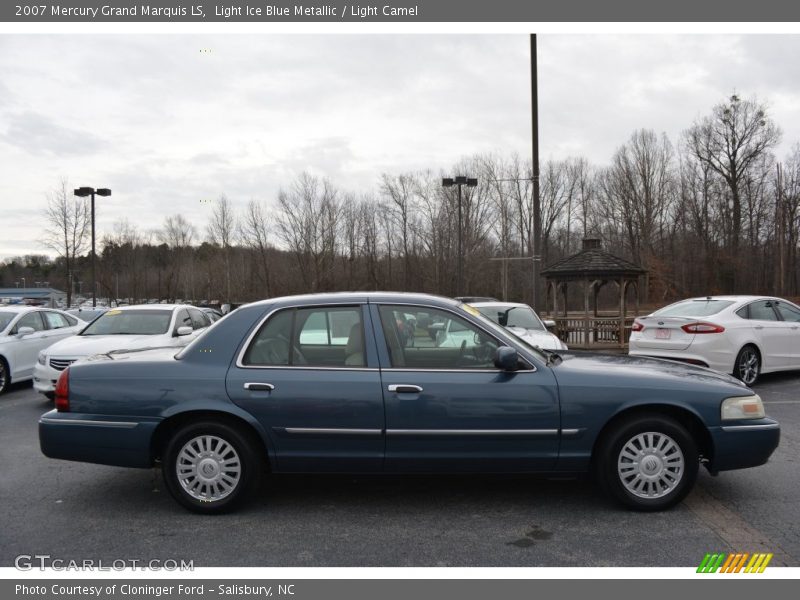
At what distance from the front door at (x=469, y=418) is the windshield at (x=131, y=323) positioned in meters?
6.98

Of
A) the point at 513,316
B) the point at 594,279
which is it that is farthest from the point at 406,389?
Answer: the point at 594,279

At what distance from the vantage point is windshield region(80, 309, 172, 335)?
10195 millimetres

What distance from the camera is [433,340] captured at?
15.5ft

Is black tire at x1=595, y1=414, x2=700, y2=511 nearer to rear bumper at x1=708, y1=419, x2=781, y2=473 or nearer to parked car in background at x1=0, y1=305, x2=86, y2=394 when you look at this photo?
rear bumper at x1=708, y1=419, x2=781, y2=473

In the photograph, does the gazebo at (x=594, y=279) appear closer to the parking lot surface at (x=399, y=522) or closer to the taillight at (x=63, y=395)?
the parking lot surface at (x=399, y=522)

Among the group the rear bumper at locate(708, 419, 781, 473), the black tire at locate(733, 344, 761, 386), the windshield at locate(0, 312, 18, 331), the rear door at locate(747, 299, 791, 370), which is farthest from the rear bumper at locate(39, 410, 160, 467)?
the rear door at locate(747, 299, 791, 370)

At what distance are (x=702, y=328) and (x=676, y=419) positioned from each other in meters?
6.15

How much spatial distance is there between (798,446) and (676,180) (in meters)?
51.9

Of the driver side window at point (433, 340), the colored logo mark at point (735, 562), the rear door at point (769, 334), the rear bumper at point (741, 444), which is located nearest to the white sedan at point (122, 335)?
the driver side window at point (433, 340)

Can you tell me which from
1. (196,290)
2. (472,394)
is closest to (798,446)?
(472,394)

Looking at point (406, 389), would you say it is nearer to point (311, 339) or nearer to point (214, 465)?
point (311, 339)

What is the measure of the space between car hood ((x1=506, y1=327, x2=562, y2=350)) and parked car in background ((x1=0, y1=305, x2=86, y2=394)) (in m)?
8.71

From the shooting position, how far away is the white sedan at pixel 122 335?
909cm

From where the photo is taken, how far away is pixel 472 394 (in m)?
4.38
